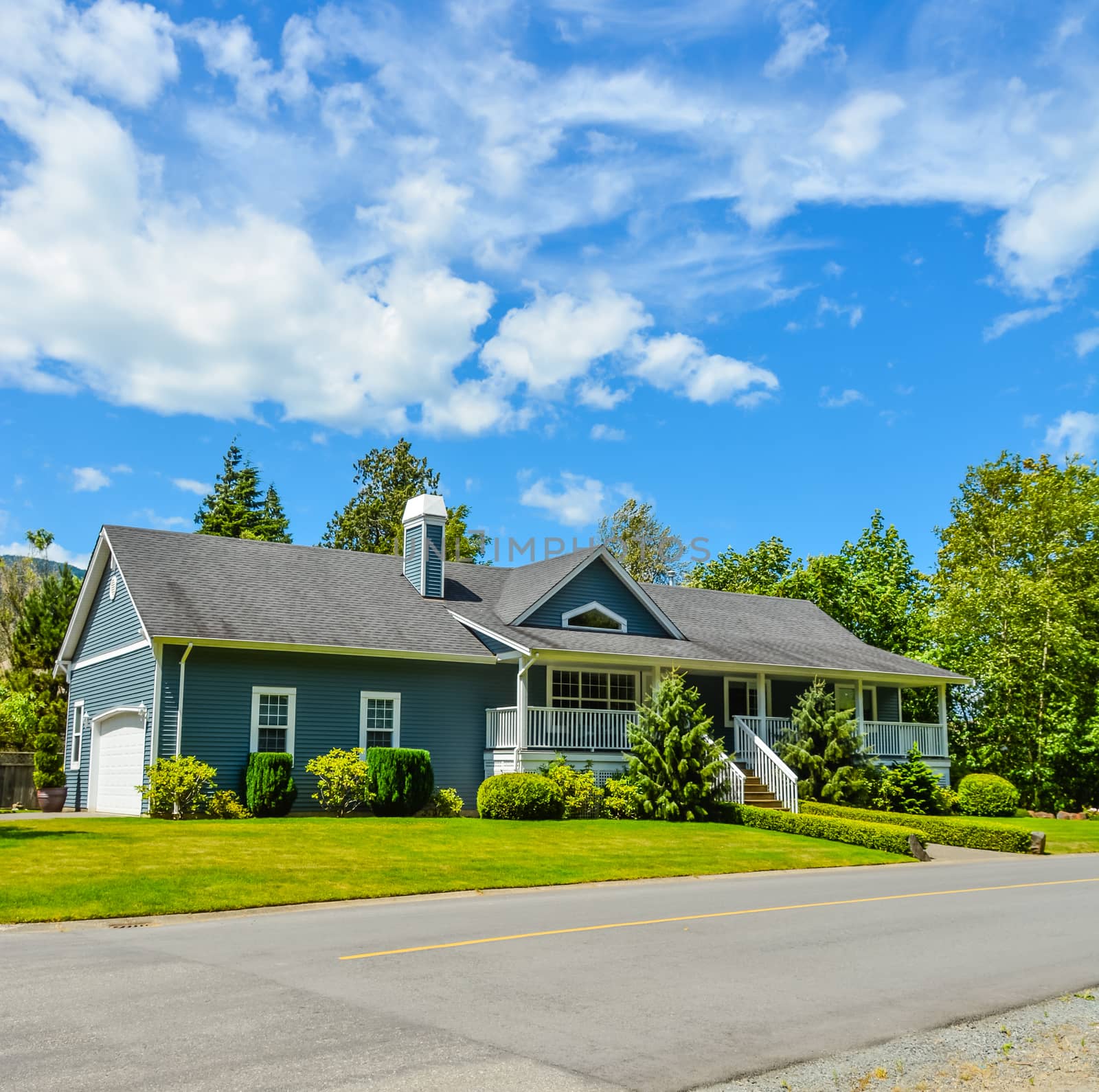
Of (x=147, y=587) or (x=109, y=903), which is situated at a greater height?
(x=147, y=587)

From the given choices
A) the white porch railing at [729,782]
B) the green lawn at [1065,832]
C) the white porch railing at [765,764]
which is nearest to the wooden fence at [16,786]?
the white porch railing at [729,782]

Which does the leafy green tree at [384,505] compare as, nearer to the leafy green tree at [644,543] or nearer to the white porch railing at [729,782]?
the leafy green tree at [644,543]

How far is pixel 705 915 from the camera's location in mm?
13039

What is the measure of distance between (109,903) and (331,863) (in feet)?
13.5

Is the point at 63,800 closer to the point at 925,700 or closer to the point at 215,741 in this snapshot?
the point at 215,741

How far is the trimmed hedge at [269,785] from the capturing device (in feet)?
79.3

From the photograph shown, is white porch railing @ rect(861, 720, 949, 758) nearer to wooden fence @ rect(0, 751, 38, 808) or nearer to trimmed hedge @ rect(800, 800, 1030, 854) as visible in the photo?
trimmed hedge @ rect(800, 800, 1030, 854)

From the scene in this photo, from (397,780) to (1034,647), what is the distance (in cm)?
2454

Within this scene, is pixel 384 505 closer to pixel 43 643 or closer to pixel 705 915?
pixel 43 643

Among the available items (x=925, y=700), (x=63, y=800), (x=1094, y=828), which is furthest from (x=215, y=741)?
(x=925, y=700)

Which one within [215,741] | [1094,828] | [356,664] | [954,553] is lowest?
[1094,828]

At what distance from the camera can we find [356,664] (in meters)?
26.9

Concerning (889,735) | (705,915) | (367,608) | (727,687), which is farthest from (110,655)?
(889,735)

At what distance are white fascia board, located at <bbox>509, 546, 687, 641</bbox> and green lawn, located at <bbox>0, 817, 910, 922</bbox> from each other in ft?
23.1
